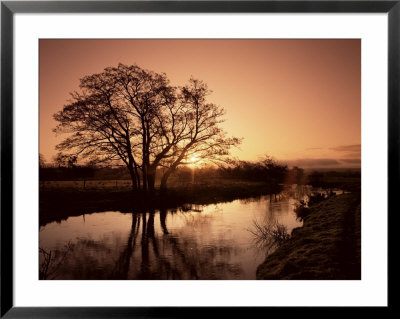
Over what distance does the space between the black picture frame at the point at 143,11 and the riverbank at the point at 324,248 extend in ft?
0.79

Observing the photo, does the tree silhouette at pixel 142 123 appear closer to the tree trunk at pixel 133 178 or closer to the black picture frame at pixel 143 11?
the tree trunk at pixel 133 178

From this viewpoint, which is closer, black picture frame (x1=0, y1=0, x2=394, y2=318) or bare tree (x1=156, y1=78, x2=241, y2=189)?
black picture frame (x1=0, y1=0, x2=394, y2=318)

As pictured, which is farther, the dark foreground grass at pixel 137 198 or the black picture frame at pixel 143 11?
the dark foreground grass at pixel 137 198

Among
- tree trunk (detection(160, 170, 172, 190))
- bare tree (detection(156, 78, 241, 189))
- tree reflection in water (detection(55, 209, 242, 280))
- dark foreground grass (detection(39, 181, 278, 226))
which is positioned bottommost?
tree reflection in water (detection(55, 209, 242, 280))

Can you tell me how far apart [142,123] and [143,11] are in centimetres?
80

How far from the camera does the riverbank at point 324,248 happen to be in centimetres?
278

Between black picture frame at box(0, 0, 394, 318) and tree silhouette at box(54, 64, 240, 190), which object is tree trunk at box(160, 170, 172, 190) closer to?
tree silhouette at box(54, 64, 240, 190)

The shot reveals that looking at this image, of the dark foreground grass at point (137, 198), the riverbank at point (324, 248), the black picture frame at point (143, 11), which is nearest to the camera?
the black picture frame at point (143, 11)

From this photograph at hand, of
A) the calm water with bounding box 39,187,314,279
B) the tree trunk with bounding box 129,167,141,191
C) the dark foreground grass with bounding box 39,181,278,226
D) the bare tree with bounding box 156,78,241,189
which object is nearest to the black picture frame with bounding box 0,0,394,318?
the calm water with bounding box 39,187,314,279

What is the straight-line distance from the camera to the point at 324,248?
9.34ft

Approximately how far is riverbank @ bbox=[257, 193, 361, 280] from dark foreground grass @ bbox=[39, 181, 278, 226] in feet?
1.35

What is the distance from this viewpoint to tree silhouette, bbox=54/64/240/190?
299 cm

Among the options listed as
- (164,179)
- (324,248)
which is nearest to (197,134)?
(164,179)

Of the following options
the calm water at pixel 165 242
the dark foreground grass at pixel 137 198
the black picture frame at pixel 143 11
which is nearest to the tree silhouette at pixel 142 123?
the dark foreground grass at pixel 137 198
